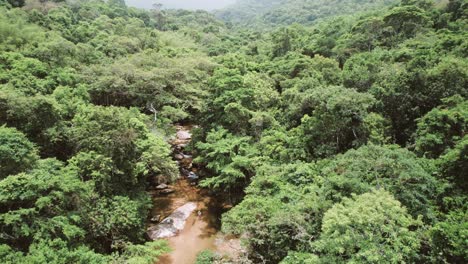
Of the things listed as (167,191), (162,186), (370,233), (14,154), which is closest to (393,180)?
(370,233)

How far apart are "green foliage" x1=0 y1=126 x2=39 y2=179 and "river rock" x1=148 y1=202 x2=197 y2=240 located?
847 centimetres

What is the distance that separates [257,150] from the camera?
2172cm

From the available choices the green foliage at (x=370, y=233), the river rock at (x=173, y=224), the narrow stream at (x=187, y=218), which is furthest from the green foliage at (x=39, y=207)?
the green foliage at (x=370, y=233)

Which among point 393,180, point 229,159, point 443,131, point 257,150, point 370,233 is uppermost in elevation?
point 443,131

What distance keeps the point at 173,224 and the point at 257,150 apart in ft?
25.9

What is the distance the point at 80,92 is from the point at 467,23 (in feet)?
119

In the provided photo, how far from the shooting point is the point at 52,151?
20.8 meters

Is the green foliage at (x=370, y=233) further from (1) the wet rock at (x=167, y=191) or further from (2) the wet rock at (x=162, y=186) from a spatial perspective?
(2) the wet rock at (x=162, y=186)

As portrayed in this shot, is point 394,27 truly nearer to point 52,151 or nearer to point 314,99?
point 314,99

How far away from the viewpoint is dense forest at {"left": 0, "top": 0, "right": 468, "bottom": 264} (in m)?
12.3

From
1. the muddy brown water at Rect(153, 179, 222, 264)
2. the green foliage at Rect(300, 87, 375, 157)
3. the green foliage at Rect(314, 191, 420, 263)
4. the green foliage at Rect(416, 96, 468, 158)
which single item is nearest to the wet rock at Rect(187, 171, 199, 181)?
the muddy brown water at Rect(153, 179, 222, 264)

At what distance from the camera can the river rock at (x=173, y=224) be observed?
19.9 m

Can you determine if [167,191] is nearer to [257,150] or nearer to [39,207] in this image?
[257,150]

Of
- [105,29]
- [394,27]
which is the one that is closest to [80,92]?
[105,29]
